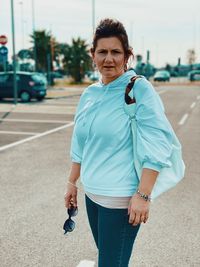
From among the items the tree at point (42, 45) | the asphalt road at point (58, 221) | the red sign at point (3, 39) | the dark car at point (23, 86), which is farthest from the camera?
the tree at point (42, 45)

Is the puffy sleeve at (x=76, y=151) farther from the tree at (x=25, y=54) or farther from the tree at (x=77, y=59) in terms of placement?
the tree at (x=25, y=54)

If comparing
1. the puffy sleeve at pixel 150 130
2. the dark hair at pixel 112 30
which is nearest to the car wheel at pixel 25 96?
the dark hair at pixel 112 30

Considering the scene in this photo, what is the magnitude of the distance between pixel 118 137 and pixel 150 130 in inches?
6.8

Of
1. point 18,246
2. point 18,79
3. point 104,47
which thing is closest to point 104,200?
point 104,47

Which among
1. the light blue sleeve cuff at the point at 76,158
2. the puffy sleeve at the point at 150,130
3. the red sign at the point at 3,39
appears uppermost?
the red sign at the point at 3,39

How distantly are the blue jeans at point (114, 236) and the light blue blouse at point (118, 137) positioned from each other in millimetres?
116

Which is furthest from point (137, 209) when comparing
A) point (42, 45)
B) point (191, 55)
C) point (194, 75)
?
point (191, 55)

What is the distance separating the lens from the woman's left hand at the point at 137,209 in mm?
1899

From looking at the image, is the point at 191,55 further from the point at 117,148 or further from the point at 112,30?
the point at 117,148

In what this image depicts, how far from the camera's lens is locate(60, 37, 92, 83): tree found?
44250 mm

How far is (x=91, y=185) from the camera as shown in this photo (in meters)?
2.07

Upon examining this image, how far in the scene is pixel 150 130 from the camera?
1.88 m

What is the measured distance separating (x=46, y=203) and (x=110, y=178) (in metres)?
2.95

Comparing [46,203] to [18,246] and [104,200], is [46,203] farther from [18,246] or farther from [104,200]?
[104,200]
